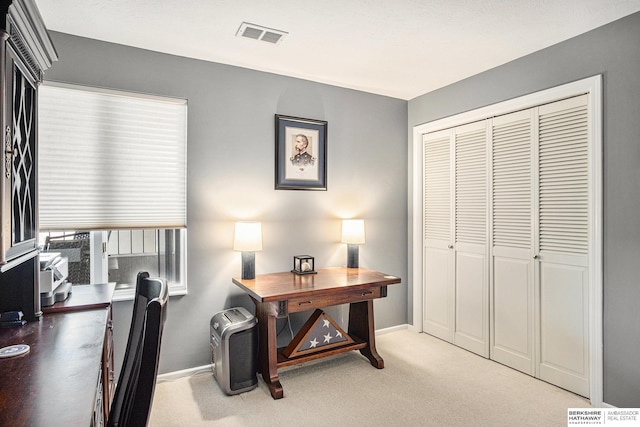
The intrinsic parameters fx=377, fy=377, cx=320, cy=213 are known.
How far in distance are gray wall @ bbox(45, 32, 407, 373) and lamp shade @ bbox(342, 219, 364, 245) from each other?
173mm

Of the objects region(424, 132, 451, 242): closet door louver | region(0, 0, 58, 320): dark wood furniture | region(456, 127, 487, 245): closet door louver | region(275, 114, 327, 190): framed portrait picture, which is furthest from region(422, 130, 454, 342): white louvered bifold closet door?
region(0, 0, 58, 320): dark wood furniture

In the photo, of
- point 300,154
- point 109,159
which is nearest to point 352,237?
point 300,154

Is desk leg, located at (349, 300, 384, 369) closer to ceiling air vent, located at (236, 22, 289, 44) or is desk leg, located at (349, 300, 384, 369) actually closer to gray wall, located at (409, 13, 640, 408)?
gray wall, located at (409, 13, 640, 408)

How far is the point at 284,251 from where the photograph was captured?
3.41 m

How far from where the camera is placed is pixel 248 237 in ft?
9.75

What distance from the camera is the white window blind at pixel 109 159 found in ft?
8.30

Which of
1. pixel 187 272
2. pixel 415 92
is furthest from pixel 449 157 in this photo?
pixel 187 272

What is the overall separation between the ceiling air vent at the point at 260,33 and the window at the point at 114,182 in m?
0.78

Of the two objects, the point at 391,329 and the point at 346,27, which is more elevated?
the point at 346,27

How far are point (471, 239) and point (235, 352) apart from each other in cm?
228

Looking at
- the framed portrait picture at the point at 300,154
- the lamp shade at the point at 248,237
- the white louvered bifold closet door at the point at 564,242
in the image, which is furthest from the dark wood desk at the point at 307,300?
the white louvered bifold closet door at the point at 564,242

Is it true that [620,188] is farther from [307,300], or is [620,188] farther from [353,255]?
[307,300]

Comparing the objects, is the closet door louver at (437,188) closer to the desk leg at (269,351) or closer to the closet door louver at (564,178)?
the closet door louver at (564,178)

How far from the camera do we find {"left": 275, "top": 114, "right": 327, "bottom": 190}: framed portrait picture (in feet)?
11.0
